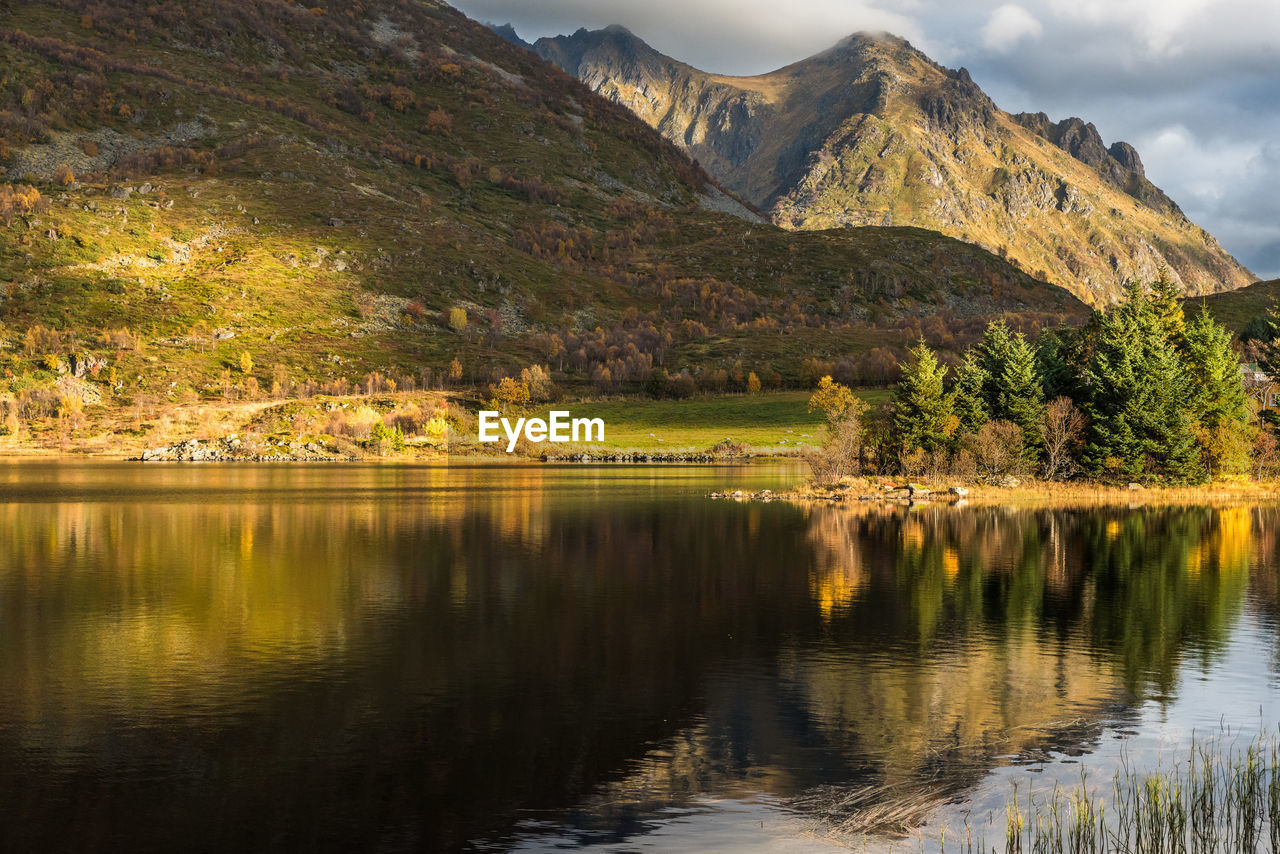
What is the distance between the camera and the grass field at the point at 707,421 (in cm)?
16038

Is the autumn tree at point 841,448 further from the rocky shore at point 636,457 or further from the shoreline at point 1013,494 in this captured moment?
the rocky shore at point 636,457

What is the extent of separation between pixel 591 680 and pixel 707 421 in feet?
485

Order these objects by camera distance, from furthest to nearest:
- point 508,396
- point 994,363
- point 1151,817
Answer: point 508,396, point 994,363, point 1151,817

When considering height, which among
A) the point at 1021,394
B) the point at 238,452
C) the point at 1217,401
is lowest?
the point at 238,452

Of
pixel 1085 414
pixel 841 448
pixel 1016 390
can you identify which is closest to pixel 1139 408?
pixel 1085 414

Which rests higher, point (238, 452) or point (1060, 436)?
point (1060, 436)

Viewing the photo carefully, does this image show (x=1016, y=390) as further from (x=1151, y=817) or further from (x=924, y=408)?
(x=1151, y=817)

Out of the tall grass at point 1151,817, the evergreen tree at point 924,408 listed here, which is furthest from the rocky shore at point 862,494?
the tall grass at point 1151,817

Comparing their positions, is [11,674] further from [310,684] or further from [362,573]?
[362,573]

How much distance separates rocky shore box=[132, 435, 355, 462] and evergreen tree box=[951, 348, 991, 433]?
99950mm

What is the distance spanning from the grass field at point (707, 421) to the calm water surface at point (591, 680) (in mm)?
105994

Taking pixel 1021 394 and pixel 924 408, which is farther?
pixel 1021 394

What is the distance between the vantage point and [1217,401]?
80188 mm

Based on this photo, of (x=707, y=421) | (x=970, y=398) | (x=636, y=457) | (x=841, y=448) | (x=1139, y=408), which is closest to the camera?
(x=1139, y=408)
